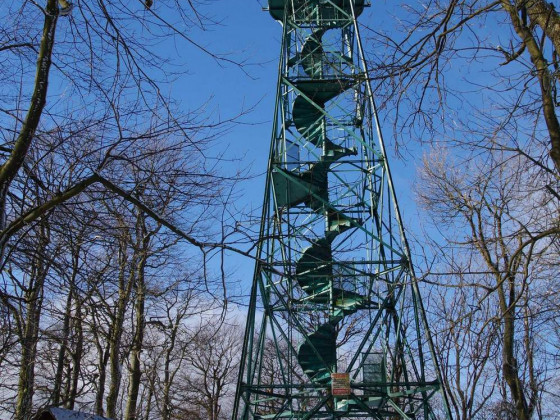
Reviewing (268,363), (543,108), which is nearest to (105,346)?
(543,108)

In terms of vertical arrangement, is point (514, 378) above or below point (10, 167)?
below

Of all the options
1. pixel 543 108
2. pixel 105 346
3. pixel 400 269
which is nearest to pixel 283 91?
pixel 400 269

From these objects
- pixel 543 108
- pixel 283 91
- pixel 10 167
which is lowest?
pixel 10 167

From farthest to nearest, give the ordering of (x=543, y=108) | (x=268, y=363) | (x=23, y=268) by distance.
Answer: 1. (x=268, y=363)
2. (x=23, y=268)
3. (x=543, y=108)

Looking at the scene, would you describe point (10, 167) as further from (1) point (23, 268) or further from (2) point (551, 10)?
(2) point (551, 10)

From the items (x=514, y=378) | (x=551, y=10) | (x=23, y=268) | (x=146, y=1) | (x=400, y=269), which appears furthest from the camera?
(x=514, y=378)

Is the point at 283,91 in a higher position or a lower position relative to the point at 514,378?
higher

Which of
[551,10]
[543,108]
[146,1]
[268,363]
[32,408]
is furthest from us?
[268,363]

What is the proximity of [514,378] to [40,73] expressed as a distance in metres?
11.9

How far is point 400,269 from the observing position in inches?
453

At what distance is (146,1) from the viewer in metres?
4.69

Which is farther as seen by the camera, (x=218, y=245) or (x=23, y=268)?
(x=23, y=268)

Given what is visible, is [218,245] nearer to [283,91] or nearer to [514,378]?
[283,91]

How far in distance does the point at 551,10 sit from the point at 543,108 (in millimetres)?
867
